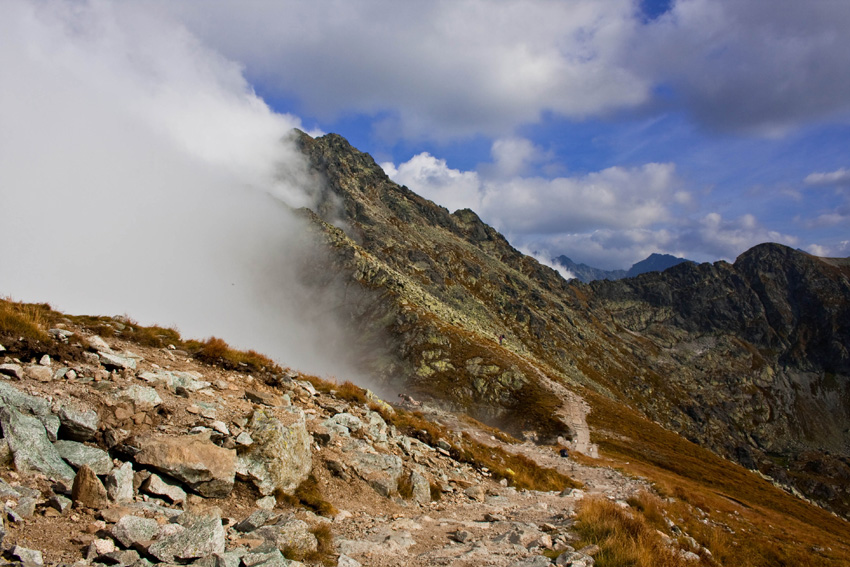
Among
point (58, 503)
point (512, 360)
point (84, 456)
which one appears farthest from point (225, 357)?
point (512, 360)

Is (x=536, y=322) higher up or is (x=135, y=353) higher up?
(x=536, y=322)

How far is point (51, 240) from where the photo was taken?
607 ft

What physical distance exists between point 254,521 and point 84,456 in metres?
3.85

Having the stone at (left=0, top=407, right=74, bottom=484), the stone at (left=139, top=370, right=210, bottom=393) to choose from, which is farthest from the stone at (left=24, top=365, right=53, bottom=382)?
the stone at (left=139, top=370, right=210, bottom=393)

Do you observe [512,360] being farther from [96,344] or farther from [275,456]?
[96,344]

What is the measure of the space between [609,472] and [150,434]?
114 ft

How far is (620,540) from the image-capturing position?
941cm

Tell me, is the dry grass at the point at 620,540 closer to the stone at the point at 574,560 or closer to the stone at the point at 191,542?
the stone at the point at 574,560

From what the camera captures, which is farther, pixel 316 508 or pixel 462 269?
pixel 462 269

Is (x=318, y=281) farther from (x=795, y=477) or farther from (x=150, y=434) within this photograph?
(x=795, y=477)

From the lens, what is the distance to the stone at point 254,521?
8688 mm

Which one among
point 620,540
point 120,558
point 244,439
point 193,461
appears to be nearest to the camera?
point 120,558

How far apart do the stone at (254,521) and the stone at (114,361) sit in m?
6.45

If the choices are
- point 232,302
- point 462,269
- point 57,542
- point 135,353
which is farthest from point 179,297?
point 57,542
